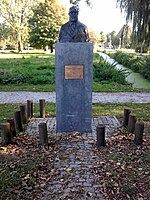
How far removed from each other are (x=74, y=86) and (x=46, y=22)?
4528 centimetres

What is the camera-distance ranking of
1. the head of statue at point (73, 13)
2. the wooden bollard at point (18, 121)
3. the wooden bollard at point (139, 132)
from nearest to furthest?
1. the wooden bollard at point (139, 132)
2. the head of statue at point (73, 13)
3. the wooden bollard at point (18, 121)

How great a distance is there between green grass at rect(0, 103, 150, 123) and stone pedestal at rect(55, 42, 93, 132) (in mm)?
2167

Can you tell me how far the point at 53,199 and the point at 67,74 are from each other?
3.34m

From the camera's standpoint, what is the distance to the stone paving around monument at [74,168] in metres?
4.23

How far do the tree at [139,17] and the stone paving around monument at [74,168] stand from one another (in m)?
3.58

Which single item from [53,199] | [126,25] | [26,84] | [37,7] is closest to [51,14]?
[37,7]

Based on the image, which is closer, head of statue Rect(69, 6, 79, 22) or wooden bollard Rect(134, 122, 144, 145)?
wooden bollard Rect(134, 122, 144, 145)

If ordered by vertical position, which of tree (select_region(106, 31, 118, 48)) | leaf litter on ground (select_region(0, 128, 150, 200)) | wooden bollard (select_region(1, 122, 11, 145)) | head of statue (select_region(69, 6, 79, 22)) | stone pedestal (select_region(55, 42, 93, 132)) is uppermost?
tree (select_region(106, 31, 118, 48))

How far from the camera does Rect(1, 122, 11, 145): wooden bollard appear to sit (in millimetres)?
6164

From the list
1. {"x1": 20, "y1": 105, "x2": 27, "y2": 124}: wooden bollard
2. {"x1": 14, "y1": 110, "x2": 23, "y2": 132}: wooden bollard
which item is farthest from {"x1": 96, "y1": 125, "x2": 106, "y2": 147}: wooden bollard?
{"x1": 20, "y1": 105, "x2": 27, "y2": 124}: wooden bollard

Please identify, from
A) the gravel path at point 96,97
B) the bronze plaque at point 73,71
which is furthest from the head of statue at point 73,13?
the gravel path at point 96,97

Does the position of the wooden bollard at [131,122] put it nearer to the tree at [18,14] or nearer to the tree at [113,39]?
the tree at [18,14]

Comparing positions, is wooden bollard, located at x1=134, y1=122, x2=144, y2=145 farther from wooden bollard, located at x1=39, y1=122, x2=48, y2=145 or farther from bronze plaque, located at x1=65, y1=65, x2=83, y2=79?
wooden bollard, located at x1=39, y1=122, x2=48, y2=145

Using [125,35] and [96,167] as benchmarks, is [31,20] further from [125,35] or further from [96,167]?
[96,167]
